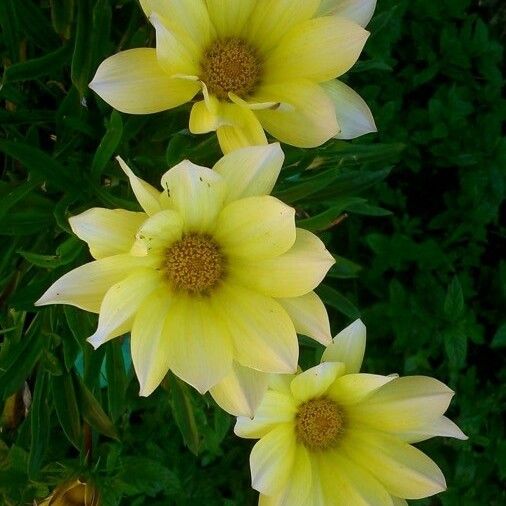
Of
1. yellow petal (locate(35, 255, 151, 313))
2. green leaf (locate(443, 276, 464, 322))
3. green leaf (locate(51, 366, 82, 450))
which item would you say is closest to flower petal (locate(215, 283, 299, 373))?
yellow petal (locate(35, 255, 151, 313))

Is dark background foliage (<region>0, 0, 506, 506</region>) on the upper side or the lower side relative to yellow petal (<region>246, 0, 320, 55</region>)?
lower

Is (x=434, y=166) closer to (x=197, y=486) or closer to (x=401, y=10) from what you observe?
(x=401, y=10)

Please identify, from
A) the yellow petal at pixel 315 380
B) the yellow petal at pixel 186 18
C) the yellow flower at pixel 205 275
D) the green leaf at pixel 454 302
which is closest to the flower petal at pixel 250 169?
the yellow flower at pixel 205 275

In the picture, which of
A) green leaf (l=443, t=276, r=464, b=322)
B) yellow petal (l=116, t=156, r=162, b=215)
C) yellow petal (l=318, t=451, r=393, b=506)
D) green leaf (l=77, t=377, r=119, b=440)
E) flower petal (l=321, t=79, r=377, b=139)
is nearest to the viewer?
yellow petal (l=116, t=156, r=162, b=215)

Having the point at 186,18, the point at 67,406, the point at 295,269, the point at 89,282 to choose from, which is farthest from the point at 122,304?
the point at 67,406

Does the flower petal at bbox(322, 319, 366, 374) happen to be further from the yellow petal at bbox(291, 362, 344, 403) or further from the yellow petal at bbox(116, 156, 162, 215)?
the yellow petal at bbox(116, 156, 162, 215)

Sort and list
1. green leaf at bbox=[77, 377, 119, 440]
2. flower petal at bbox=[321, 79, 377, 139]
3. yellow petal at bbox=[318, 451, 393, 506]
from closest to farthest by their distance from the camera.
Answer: flower petal at bbox=[321, 79, 377, 139] → yellow petal at bbox=[318, 451, 393, 506] → green leaf at bbox=[77, 377, 119, 440]

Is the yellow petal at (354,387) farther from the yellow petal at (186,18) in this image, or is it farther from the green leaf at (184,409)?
the yellow petal at (186,18)
